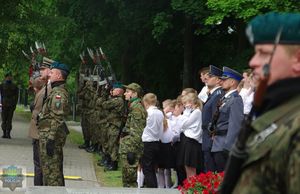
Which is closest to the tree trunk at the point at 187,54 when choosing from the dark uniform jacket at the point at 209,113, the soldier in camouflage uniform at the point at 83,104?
the soldier in camouflage uniform at the point at 83,104

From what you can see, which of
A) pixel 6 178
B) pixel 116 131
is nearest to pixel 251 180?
pixel 6 178

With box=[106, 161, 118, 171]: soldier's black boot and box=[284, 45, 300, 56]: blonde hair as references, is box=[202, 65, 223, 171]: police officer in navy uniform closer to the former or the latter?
box=[106, 161, 118, 171]: soldier's black boot

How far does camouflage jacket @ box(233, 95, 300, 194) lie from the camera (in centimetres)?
251

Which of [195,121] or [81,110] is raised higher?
[195,121]

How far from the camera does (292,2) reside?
19.7m

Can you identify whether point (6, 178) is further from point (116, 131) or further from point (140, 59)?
point (140, 59)

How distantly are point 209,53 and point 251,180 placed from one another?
26.9m

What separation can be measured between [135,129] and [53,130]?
2.25 metres

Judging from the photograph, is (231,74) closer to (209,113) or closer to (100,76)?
(209,113)

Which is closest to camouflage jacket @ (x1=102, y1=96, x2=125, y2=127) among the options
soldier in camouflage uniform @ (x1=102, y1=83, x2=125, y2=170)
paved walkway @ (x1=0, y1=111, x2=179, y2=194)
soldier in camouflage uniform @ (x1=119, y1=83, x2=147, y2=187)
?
soldier in camouflage uniform @ (x1=102, y1=83, x2=125, y2=170)

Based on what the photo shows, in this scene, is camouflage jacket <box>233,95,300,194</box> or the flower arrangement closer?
camouflage jacket <box>233,95,300,194</box>

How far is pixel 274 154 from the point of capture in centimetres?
256

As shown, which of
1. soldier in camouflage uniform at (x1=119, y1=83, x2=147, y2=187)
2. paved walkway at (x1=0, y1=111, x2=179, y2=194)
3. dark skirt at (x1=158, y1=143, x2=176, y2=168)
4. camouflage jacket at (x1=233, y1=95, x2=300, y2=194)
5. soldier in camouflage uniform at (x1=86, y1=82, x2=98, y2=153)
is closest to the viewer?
camouflage jacket at (x1=233, y1=95, x2=300, y2=194)

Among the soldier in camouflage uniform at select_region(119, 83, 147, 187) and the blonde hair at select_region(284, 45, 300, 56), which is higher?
the blonde hair at select_region(284, 45, 300, 56)
